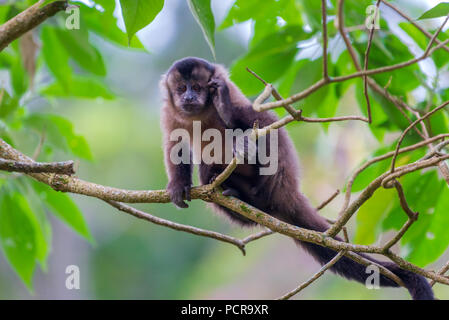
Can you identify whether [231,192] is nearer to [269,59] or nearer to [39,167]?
[269,59]

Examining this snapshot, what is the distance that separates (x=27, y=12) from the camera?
2.66 metres

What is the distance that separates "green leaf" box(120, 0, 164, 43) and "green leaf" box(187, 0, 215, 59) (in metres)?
0.15

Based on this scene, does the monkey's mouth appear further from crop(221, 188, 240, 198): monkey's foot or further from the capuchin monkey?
crop(221, 188, 240, 198): monkey's foot

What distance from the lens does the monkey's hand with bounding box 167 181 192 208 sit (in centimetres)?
311

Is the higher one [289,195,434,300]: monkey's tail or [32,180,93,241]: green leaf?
[32,180,93,241]: green leaf

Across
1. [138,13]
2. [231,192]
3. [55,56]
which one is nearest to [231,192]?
[231,192]

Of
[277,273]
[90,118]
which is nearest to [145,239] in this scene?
[90,118]

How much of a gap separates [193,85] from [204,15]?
155cm

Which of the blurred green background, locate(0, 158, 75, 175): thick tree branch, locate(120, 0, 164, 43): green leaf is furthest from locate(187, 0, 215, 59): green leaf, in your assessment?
the blurred green background

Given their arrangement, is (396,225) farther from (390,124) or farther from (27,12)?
(27,12)

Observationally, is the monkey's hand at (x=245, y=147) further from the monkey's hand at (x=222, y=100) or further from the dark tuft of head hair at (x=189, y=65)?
the dark tuft of head hair at (x=189, y=65)

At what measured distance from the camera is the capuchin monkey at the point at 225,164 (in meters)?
3.34

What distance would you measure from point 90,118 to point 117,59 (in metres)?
3.28
